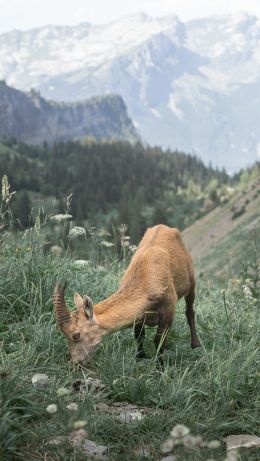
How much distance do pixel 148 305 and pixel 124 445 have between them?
2.12 meters

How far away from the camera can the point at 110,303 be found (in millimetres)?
6754

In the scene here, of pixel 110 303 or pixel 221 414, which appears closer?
pixel 221 414

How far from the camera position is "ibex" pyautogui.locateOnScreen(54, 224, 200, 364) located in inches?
248

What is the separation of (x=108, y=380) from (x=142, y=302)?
3.65ft

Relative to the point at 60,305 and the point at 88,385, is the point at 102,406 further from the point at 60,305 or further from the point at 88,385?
the point at 60,305

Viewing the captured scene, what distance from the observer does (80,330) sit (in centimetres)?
629

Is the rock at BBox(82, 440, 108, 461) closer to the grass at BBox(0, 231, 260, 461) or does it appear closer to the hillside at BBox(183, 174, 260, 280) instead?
the grass at BBox(0, 231, 260, 461)

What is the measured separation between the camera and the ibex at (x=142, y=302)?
630cm

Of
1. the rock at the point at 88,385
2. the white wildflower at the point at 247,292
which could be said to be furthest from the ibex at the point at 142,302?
the white wildflower at the point at 247,292

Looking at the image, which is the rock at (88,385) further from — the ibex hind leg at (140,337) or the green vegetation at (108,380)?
the ibex hind leg at (140,337)

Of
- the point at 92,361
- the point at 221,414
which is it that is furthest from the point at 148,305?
the point at 221,414

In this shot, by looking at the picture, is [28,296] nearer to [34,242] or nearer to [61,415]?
[34,242]

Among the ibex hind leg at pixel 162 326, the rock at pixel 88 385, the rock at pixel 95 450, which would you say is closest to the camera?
the rock at pixel 95 450

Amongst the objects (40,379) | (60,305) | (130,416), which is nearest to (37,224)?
(60,305)
